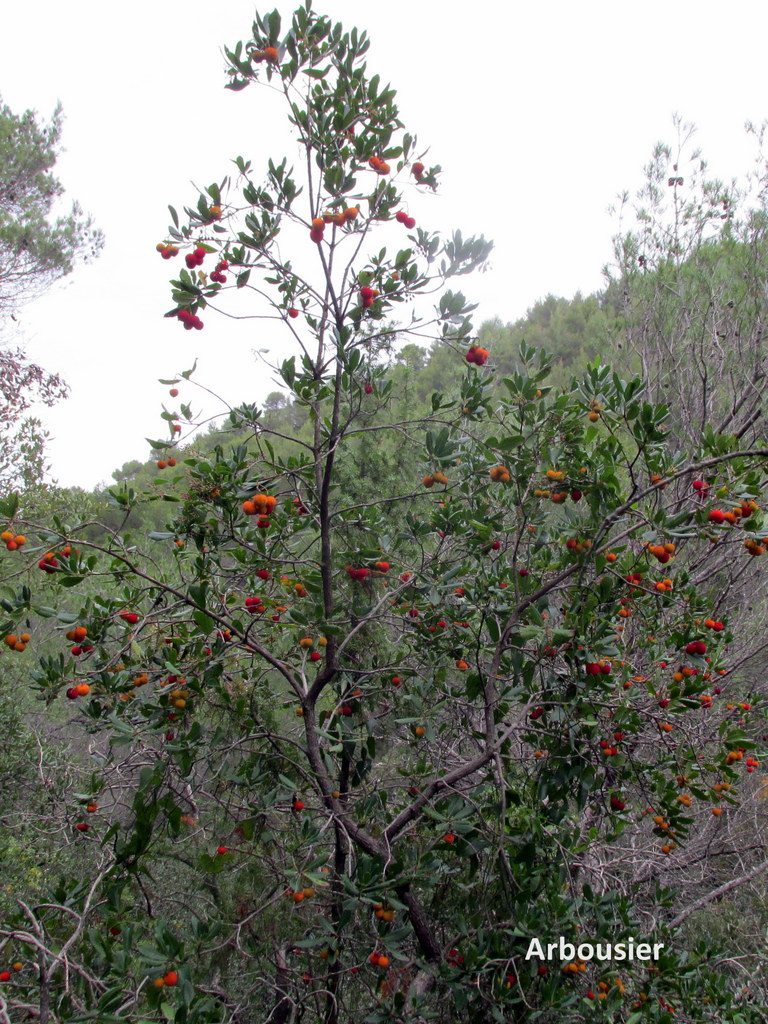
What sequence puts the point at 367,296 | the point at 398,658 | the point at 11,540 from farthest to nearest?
the point at 398,658 < the point at 367,296 < the point at 11,540

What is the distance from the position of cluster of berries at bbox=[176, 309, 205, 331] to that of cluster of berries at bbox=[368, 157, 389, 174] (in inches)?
25.6

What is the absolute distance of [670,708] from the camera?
5.43 ft

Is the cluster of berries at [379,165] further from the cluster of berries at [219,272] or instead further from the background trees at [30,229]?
the background trees at [30,229]

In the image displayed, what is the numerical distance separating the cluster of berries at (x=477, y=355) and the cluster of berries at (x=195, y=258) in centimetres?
80

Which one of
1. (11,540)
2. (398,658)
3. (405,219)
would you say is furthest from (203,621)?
(405,219)

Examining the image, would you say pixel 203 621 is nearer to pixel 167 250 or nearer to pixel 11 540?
pixel 11 540

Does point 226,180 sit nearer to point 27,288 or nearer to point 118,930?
point 118,930

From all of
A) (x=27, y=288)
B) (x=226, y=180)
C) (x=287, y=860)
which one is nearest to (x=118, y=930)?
(x=287, y=860)

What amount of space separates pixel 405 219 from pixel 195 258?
24.4 inches

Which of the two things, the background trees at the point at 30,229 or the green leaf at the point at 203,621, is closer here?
the green leaf at the point at 203,621

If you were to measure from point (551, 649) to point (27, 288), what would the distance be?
24.2 ft

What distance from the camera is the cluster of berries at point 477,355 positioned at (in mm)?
1701

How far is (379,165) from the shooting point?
1.67 metres

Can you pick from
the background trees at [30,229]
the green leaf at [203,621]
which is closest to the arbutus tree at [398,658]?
the green leaf at [203,621]
